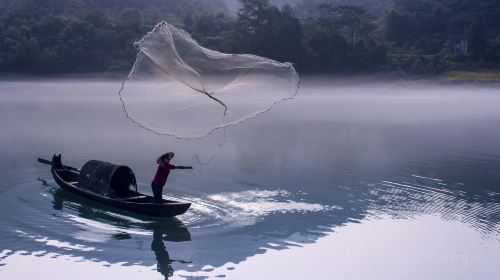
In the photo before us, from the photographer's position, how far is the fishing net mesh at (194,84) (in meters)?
12.6

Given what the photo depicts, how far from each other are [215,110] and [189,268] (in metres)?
3.51

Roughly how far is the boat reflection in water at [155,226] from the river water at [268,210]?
39 millimetres

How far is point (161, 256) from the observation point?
12.0 meters

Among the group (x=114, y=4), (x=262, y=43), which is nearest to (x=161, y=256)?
(x=262, y=43)

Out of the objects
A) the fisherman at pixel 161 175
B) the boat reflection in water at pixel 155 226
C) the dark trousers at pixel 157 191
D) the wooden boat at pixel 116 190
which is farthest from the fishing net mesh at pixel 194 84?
the boat reflection in water at pixel 155 226

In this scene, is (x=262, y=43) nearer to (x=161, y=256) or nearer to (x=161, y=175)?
(x=161, y=175)

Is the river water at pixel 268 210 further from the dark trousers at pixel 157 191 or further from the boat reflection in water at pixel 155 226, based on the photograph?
the dark trousers at pixel 157 191

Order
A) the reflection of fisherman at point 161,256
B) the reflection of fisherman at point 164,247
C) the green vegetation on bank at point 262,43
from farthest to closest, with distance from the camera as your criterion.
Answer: the green vegetation on bank at point 262,43 → the reflection of fisherman at point 164,247 → the reflection of fisherman at point 161,256

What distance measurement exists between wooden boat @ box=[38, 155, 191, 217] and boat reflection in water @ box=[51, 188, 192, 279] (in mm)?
199

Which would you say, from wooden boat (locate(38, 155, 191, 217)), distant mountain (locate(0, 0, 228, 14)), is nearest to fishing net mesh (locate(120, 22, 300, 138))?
wooden boat (locate(38, 155, 191, 217))

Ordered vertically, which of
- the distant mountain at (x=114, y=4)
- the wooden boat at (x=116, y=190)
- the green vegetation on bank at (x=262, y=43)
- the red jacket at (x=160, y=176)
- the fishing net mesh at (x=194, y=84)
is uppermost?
the distant mountain at (x=114, y=4)

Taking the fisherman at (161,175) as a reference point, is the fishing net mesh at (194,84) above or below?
above

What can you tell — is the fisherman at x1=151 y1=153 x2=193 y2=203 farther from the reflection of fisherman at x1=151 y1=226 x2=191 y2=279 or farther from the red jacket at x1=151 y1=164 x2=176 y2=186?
the reflection of fisherman at x1=151 y1=226 x2=191 y2=279

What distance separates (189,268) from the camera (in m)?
11.4
